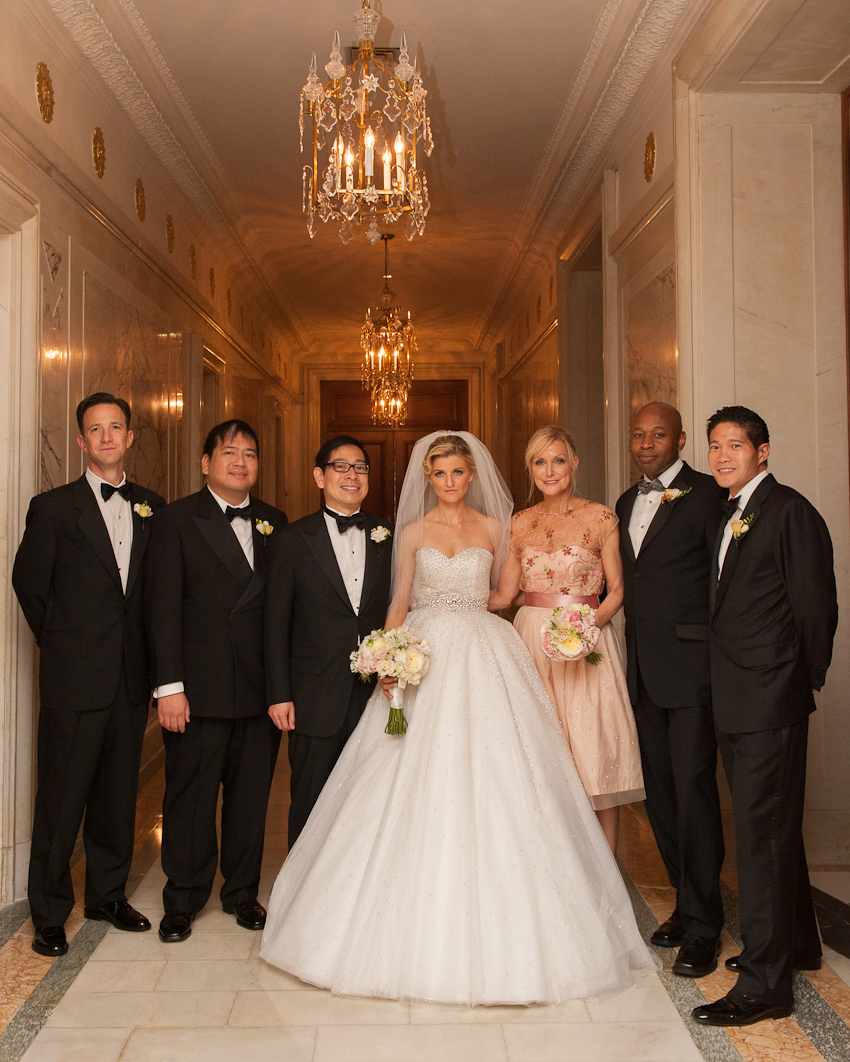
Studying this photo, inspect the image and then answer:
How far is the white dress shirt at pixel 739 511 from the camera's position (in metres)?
3.02

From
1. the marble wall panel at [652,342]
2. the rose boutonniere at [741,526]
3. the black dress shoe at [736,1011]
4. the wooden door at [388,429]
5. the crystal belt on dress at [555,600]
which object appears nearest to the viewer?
the black dress shoe at [736,1011]

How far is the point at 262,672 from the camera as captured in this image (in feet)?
11.9

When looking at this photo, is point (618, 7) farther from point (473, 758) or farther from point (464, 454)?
point (473, 758)

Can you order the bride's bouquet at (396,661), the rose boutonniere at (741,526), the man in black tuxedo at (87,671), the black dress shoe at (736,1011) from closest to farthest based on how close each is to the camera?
the black dress shoe at (736,1011)
the rose boutonniere at (741,526)
the bride's bouquet at (396,661)
the man in black tuxedo at (87,671)

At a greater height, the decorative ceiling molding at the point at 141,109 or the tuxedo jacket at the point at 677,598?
the decorative ceiling molding at the point at 141,109

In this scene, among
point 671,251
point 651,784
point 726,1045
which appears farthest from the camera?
point 671,251

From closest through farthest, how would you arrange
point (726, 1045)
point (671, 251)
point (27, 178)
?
point (726, 1045)
point (27, 178)
point (671, 251)

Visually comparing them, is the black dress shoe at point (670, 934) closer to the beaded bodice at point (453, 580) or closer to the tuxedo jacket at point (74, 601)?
the beaded bodice at point (453, 580)

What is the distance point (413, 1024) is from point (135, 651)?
1.69 m

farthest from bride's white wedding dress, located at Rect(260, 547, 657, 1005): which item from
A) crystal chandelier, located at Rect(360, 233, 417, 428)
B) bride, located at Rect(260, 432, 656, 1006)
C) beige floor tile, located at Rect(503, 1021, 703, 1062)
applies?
crystal chandelier, located at Rect(360, 233, 417, 428)

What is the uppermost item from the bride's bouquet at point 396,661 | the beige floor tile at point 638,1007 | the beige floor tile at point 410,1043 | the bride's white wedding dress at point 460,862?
the bride's bouquet at point 396,661

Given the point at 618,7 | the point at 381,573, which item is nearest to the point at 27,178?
the point at 381,573

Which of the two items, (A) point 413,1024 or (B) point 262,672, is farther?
(B) point 262,672

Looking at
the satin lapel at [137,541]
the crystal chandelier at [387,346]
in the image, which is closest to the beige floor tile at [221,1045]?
the satin lapel at [137,541]
